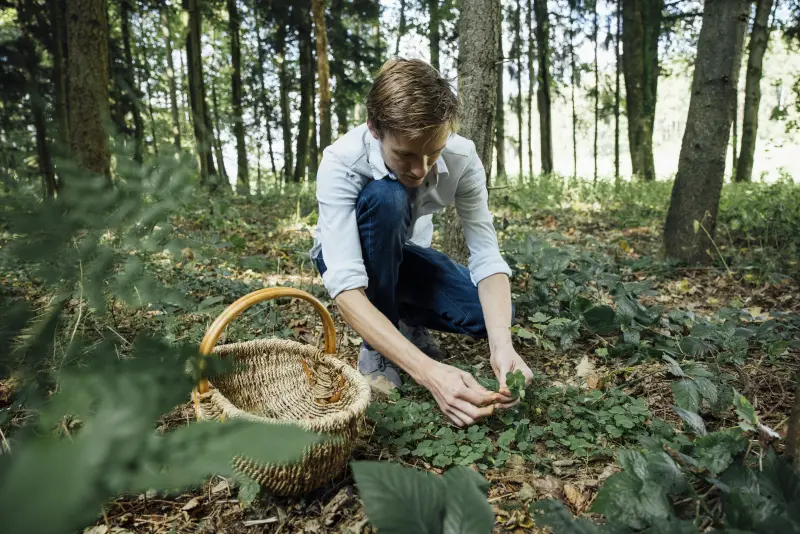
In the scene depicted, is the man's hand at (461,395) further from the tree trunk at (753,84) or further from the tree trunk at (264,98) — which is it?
the tree trunk at (264,98)

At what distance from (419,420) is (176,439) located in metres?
1.63

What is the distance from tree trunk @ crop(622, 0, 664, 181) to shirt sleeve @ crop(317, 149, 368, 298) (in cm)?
968

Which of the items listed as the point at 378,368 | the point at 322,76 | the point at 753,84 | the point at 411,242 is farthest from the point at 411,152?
the point at 753,84

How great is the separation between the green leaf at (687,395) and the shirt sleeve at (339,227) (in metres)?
1.20

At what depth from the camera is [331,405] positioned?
203 cm

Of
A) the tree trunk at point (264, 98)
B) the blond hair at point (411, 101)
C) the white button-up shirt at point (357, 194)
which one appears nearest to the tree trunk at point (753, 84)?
the white button-up shirt at point (357, 194)

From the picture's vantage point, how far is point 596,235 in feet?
19.6

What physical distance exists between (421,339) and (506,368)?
760 mm

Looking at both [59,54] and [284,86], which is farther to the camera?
[284,86]

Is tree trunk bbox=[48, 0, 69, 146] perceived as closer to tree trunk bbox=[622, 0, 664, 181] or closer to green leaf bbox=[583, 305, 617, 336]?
green leaf bbox=[583, 305, 617, 336]

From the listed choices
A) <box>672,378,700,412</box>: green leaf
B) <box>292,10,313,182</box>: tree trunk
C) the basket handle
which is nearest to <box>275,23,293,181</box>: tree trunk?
<box>292,10,313,182</box>: tree trunk

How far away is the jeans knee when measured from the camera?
2.21m

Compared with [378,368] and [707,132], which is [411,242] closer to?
[378,368]

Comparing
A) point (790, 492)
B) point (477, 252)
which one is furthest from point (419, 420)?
point (790, 492)
